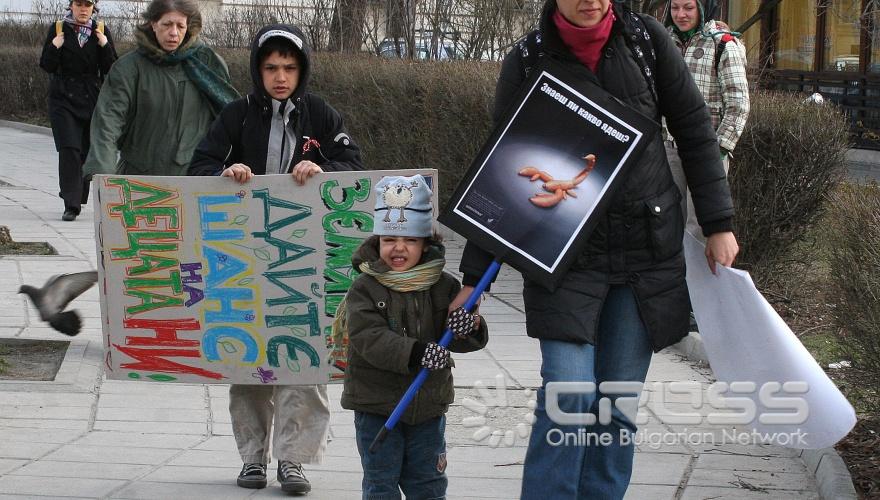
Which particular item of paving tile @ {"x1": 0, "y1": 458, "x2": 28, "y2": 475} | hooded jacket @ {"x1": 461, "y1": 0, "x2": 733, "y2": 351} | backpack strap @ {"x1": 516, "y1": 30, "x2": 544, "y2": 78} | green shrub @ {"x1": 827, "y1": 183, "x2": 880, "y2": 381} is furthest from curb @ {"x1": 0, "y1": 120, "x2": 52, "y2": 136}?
hooded jacket @ {"x1": 461, "y1": 0, "x2": 733, "y2": 351}

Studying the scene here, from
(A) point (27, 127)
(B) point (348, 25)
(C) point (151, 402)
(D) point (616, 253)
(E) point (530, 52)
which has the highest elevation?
(E) point (530, 52)

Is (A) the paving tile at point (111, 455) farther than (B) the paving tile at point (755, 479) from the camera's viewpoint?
Yes

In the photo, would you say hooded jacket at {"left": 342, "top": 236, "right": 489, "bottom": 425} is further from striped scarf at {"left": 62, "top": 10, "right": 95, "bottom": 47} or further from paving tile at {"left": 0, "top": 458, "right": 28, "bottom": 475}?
striped scarf at {"left": 62, "top": 10, "right": 95, "bottom": 47}

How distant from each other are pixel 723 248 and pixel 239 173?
183cm

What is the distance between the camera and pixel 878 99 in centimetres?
2219

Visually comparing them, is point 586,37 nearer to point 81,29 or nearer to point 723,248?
point 723,248

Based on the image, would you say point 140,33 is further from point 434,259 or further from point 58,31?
point 58,31

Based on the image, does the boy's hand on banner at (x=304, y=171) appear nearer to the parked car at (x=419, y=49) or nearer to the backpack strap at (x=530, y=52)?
the backpack strap at (x=530, y=52)

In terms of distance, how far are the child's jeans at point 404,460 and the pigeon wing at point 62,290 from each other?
238 centimetres

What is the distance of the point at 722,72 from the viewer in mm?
7285

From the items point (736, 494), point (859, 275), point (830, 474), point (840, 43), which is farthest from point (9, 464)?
point (840, 43)

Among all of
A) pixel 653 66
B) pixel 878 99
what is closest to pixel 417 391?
pixel 653 66

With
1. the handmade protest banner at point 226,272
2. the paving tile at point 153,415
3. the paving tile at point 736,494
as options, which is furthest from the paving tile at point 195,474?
the paving tile at point 736,494

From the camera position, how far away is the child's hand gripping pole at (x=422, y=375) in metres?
3.92
